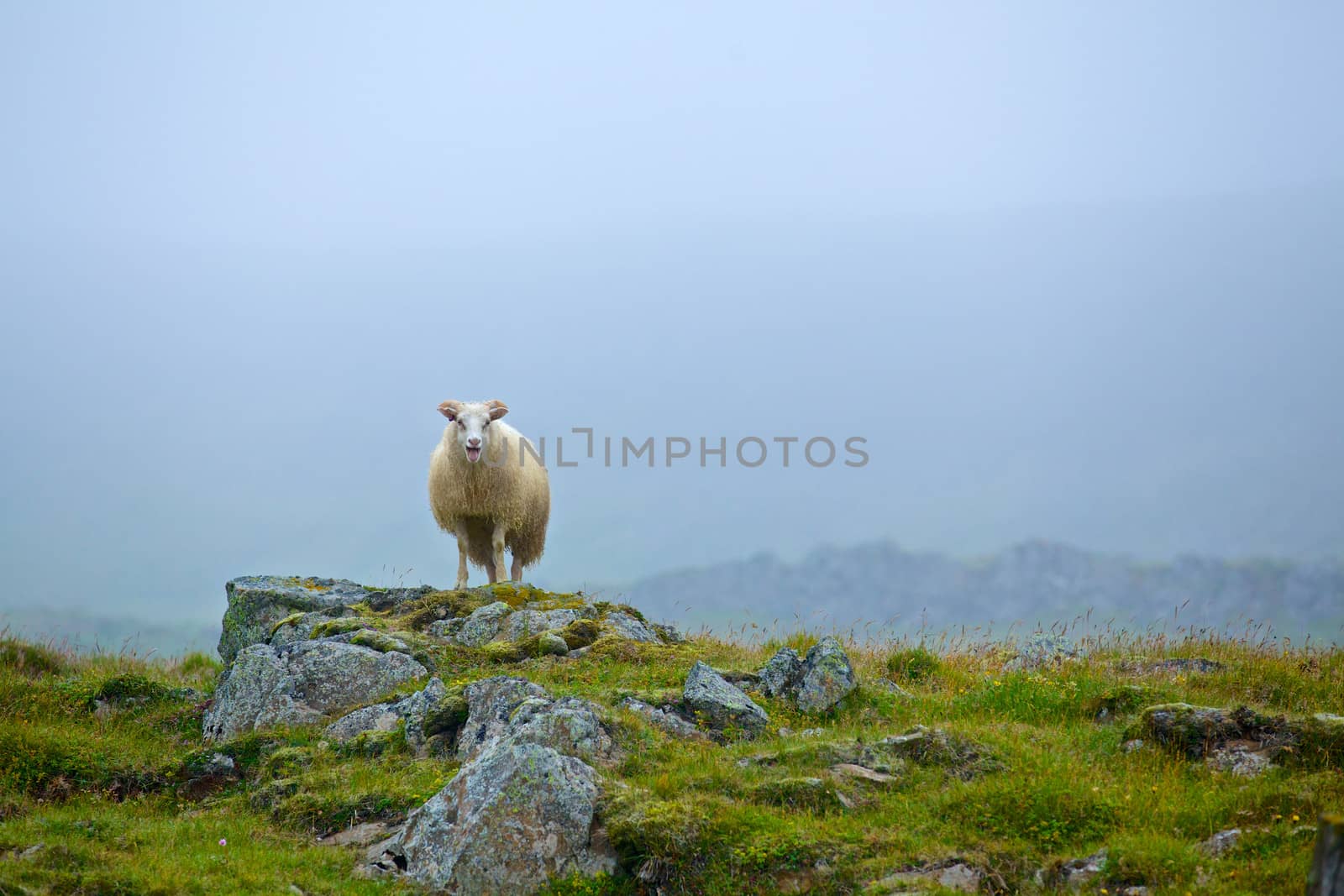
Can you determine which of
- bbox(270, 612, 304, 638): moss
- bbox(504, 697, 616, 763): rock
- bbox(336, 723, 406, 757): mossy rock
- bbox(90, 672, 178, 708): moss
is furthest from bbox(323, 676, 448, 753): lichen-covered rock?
bbox(270, 612, 304, 638): moss

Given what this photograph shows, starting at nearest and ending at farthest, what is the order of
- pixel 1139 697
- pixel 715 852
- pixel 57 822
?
pixel 715 852, pixel 57 822, pixel 1139 697

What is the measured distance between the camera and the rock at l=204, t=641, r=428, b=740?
1248cm

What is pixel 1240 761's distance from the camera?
9633 millimetres

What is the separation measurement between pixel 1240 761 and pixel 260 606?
13403 millimetres

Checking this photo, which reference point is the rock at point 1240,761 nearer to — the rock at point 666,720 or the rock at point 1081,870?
the rock at point 1081,870

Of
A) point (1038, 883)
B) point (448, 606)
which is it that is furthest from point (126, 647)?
point (1038, 883)

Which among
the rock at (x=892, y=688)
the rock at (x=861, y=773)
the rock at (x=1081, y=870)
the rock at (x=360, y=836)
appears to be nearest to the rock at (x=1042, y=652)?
the rock at (x=892, y=688)

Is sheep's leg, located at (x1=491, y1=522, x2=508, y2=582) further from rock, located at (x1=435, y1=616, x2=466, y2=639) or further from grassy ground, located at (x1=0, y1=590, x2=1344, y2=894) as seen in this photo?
grassy ground, located at (x1=0, y1=590, x2=1344, y2=894)

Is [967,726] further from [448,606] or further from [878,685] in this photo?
[448,606]

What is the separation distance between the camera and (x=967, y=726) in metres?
10.6

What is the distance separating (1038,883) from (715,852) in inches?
97.8

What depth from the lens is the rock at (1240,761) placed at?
943 cm

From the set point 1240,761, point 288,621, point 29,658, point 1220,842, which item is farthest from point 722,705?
point 29,658

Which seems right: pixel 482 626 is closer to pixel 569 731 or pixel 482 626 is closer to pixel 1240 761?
pixel 569 731
